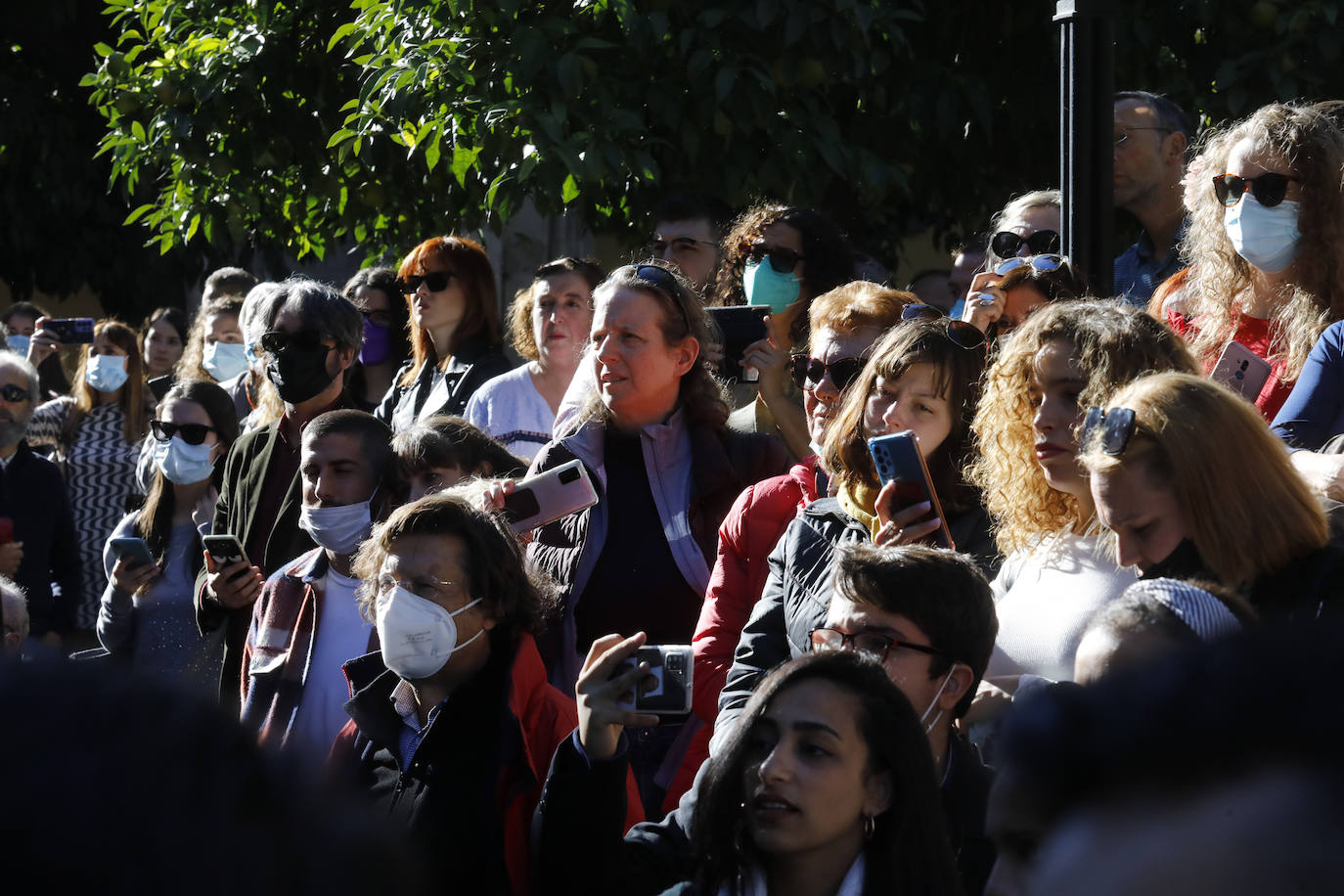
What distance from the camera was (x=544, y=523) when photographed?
399 cm

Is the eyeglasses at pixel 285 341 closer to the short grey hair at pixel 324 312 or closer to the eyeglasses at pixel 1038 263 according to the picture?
the short grey hair at pixel 324 312

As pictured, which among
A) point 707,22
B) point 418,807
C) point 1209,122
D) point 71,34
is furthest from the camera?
point 71,34

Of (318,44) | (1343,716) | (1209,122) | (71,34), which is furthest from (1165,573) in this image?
(71,34)

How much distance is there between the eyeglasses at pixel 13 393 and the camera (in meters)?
7.14

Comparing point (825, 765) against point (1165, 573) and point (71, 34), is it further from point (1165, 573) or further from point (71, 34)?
point (71, 34)

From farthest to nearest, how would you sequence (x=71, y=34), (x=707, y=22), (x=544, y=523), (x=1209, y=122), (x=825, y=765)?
1. (x=71, y=34)
2. (x=1209, y=122)
3. (x=707, y=22)
4. (x=544, y=523)
5. (x=825, y=765)

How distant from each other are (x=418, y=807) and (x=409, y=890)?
8.42 ft

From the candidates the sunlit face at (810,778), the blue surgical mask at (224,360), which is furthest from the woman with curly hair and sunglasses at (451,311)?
the sunlit face at (810,778)

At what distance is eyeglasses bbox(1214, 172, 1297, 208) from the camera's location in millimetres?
3812

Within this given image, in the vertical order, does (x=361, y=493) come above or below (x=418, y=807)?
above

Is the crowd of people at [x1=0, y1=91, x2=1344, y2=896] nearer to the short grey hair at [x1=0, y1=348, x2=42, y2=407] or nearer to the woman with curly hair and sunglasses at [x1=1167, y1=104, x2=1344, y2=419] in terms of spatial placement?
the woman with curly hair and sunglasses at [x1=1167, y1=104, x2=1344, y2=419]

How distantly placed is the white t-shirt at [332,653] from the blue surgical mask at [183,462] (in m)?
1.63

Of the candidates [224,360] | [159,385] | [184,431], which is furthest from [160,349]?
[184,431]

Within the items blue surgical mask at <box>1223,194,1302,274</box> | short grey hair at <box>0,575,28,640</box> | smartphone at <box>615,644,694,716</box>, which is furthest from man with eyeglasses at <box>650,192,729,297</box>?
smartphone at <box>615,644,694,716</box>
